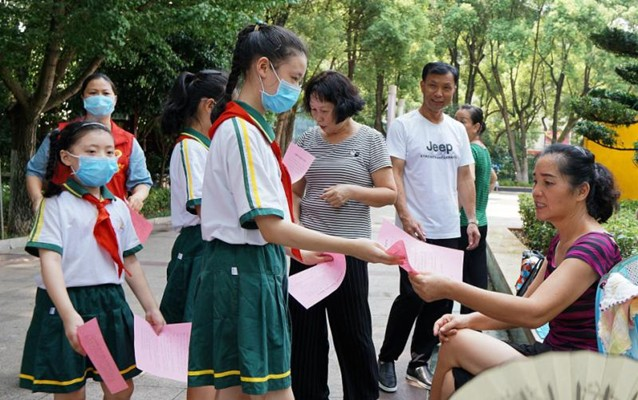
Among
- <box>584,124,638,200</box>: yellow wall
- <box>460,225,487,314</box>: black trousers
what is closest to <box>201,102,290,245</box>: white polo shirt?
<box>460,225,487,314</box>: black trousers

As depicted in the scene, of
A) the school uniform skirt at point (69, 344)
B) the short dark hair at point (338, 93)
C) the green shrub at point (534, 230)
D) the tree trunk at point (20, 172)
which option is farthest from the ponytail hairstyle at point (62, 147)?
the tree trunk at point (20, 172)

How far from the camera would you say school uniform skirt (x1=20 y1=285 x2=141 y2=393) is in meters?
2.73

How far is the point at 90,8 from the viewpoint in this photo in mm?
8352

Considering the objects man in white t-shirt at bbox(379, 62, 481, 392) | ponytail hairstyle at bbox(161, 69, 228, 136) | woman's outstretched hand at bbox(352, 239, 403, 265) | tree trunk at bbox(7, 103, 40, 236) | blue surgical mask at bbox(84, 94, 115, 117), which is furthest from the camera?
tree trunk at bbox(7, 103, 40, 236)

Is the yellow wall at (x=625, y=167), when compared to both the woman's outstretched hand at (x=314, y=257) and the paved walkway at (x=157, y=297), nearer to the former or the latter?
the paved walkway at (x=157, y=297)

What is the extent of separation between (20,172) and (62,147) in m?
8.34

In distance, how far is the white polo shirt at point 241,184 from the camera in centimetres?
222

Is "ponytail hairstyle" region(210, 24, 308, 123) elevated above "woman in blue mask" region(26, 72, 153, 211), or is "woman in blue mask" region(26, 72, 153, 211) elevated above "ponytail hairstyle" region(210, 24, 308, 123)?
"ponytail hairstyle" region(210, 24, 308, 123)

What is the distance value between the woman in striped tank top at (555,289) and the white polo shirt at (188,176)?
1003mm

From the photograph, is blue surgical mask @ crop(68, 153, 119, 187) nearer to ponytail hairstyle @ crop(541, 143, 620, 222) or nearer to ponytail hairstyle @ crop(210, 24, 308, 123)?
ponytail hairstyle @ crop(210, 24, 308, 123)

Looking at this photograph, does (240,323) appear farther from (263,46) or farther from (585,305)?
(585,305)

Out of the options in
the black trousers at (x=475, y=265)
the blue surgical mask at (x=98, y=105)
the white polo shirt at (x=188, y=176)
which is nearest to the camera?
the white polo shirt at (x=188, y=176)

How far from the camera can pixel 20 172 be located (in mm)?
10609

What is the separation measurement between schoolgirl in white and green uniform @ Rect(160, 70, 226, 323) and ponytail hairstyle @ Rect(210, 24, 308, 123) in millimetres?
596
